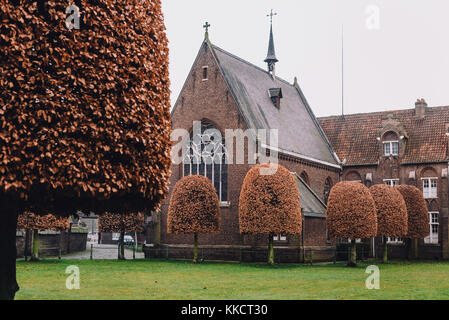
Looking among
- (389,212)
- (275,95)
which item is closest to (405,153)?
(389,212)

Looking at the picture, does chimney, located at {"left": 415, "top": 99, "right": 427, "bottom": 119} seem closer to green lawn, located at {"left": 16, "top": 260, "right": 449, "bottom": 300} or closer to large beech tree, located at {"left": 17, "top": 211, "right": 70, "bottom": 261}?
green lawn, located at {"left": 16, "top": 260, "right": 449, "bottom": 300}

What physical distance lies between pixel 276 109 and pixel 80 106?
3576 centimetres

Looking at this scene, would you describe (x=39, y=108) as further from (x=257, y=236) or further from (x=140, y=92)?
(x=257, y=236)

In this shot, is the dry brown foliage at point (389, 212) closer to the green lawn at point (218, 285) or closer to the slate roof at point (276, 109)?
the slate roof at point (276, 109)

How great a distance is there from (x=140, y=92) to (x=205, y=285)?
1142cm

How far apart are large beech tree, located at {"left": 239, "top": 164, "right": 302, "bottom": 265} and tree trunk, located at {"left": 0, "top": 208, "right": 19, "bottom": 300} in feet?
74.2

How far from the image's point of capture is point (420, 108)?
53094 mm

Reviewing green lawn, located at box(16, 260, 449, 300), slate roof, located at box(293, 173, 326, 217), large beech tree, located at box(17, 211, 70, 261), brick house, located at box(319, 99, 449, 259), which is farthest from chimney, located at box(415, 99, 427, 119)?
large beech tree, located at box(17, 211, 70, 261)

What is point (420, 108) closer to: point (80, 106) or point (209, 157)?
point (209, 157)

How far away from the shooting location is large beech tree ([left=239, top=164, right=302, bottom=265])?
111 feet

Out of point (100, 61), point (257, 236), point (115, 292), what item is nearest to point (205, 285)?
point (115, 292)

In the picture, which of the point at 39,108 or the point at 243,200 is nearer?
the point at 39,108

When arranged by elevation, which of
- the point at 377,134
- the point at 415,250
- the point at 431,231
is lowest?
the point at 415,250

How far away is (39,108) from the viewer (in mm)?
11039
